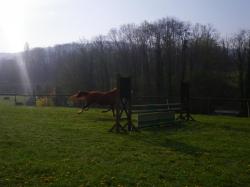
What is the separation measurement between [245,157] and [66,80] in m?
43.5

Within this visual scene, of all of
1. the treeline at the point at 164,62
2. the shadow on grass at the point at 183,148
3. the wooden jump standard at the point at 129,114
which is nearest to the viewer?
the shadow on grass at the point at 183,148

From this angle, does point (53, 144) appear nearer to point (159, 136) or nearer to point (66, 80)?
point (159, 136)

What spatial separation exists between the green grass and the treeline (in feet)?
106

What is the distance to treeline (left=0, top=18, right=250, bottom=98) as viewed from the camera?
42812 mm

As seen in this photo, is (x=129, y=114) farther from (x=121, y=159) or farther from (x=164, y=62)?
(x=164, y=62)

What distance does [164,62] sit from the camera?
156 ft

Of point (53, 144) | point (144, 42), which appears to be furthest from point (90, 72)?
point (53, 144)

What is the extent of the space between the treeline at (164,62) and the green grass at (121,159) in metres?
32.3

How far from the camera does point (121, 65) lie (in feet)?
170

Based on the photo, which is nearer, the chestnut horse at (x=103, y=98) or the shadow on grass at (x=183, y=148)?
the shadow on grass at (x=183, y=148)

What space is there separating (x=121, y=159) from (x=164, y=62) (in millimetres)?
40671

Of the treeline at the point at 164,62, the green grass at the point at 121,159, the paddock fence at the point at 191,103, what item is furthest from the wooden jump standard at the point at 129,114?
the treeline at the point at 164,62

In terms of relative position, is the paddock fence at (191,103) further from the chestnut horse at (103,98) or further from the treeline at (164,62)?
the chestnut horse at (103,98)

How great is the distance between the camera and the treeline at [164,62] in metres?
42.8
